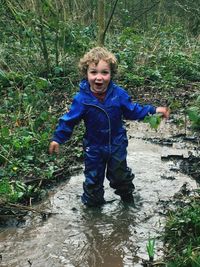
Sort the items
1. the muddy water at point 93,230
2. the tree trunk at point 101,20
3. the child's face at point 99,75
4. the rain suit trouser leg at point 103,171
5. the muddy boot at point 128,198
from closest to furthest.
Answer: the muddy water at point 93,230
the child's face at point 99,75
the rain suit trouser leg at point 103,171
the muddy boot at point 128,198
the tree trunk at point 101,20

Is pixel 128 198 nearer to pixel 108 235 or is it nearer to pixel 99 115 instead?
pixel 108 235

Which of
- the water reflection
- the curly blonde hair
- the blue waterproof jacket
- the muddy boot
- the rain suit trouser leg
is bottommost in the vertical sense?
the water reflection

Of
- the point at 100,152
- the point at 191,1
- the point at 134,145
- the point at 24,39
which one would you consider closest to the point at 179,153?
the point at 134,145

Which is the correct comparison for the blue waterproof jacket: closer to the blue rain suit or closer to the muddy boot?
the blue rain suit

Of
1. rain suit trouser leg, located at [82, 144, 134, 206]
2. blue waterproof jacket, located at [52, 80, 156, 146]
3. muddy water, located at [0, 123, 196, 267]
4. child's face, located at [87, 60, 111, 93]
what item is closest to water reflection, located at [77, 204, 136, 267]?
muddy water, located at [0, 123, 196, 267]

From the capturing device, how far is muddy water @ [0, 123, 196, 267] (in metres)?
3.43

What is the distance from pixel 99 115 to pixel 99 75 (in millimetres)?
383

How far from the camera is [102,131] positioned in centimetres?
415

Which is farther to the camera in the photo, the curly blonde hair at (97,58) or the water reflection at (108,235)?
the curly blonde hair at (97,58)

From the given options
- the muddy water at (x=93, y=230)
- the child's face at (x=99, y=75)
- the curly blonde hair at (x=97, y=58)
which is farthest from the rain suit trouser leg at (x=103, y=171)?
the curly blonde hair at (x=97, y=58)

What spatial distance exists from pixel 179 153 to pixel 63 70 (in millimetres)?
3965

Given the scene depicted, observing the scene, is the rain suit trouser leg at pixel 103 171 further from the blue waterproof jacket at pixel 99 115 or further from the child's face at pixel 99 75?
the child's face at pixel 99 75

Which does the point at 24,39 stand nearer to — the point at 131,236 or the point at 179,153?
the point at 179,153

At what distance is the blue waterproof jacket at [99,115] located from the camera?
13.5 feet
